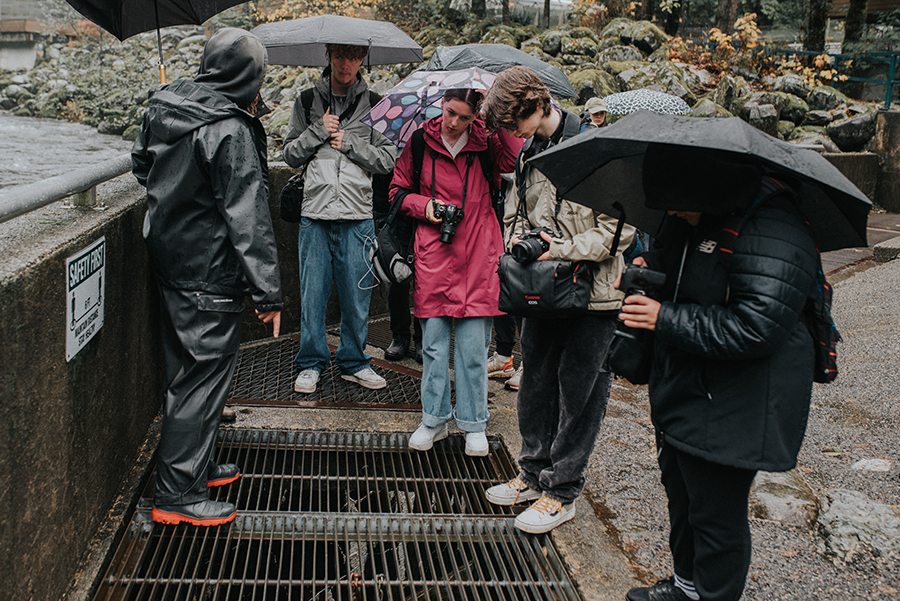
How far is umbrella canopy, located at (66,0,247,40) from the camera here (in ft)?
14.0

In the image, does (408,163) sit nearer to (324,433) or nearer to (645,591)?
(324,433)

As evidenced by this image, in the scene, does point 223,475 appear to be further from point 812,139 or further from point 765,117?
point 765,117

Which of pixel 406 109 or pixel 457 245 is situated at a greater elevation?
pixel 406 109

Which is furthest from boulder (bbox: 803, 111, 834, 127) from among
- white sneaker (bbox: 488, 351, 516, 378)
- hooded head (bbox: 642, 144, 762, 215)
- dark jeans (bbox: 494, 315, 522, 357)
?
hooded head (bbox: 642, 144, 762, 215)

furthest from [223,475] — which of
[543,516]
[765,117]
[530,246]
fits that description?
[765,117]

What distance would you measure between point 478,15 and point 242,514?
2302 cm

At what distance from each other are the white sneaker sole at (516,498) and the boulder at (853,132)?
1393 cm

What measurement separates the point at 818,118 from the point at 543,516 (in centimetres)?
1582

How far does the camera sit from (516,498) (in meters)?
3.36

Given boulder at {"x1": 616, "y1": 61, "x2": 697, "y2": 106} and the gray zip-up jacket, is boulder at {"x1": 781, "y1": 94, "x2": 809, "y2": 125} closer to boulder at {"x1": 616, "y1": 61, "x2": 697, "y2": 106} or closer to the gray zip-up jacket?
boulder at {"x1": 616, "y1": 61, "x2": 697, "y2": 106}

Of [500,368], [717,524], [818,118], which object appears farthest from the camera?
[818,118]

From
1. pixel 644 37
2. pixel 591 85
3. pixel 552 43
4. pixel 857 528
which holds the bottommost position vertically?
pixel 857 528

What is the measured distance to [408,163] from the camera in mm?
3752

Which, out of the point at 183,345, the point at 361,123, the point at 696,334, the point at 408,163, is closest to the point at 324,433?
the point at 183,345
